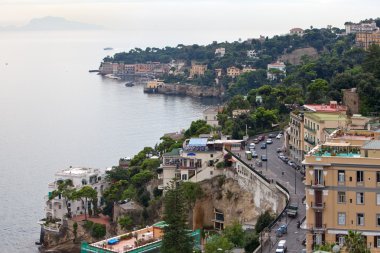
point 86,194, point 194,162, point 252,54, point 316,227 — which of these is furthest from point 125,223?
point 252,54

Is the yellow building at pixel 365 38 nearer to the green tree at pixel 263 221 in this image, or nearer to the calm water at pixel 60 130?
the calm water at pixel 60 130

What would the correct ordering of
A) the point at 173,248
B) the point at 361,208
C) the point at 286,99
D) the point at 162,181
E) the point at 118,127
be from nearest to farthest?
the point at 361,208
the point at 173,248
the point at 162,181
the point at 286,99
the point at 118,127

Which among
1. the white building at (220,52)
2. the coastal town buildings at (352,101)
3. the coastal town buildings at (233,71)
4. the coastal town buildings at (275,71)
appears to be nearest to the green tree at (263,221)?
the coastal town buildings at (352,101)

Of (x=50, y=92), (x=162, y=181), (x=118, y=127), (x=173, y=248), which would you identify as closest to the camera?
(x=173, y=248)

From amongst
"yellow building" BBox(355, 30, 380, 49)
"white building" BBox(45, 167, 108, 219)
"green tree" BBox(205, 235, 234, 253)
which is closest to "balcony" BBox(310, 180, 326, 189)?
"green tree" BBox(205, 235, 234, 253)

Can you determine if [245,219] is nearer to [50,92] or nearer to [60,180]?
[60,180]

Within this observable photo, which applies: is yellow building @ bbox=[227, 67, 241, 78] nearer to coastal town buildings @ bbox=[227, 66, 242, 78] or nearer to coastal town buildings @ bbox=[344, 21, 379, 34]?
coastal town buildings @ bbox=[227, 66, 242, 78]

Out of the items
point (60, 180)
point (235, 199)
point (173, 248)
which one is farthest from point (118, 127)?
point (173, 248)

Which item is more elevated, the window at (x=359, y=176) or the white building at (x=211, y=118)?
the window at (x=359, y=176)
